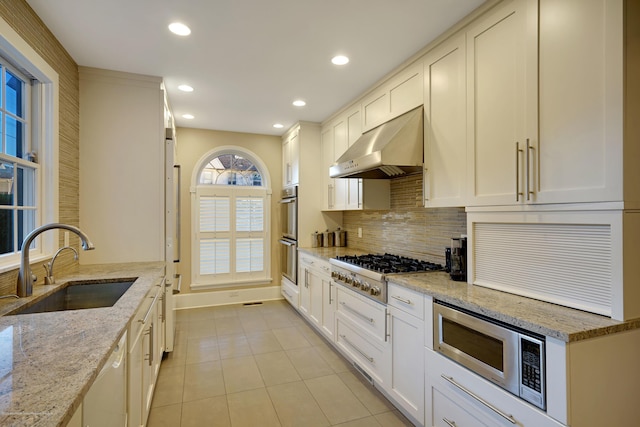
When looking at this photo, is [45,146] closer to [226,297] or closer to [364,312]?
[364,312]

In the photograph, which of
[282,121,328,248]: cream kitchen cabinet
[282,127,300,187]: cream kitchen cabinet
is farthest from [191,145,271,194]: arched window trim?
[282,121,328,248]: cream kitchen cabinet

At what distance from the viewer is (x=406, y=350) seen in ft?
7.08

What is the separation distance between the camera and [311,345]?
11.4 ft

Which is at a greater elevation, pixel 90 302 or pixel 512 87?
pixel 512 87

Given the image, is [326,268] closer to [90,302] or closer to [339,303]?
[339,303]

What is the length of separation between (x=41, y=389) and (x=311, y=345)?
286 cm

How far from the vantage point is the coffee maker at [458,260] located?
7.07ft

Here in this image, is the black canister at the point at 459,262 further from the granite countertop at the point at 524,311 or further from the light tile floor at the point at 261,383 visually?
the light tile floor at the point at 261,383

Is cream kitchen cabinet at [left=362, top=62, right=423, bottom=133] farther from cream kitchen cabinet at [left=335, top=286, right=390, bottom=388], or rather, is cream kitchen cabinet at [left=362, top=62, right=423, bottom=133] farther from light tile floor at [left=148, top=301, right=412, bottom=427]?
light tile floor at [left=148, top=301, right=412, bottom=427]

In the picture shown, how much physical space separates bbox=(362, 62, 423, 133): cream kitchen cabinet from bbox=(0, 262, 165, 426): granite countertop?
2335 millimetres

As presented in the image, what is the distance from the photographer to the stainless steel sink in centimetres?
207

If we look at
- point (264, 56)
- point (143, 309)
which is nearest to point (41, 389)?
point (143, 309)


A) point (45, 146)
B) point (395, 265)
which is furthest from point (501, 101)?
point (45, 146)

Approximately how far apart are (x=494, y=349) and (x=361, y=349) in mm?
1394
